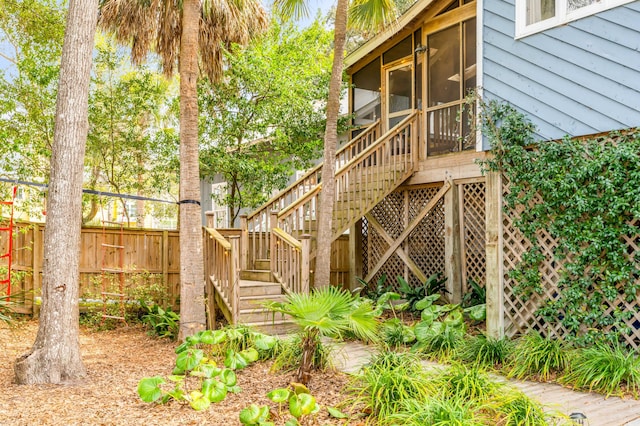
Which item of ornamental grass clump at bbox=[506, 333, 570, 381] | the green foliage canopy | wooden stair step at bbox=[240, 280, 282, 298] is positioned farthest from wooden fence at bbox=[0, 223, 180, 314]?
ornamental grass clump at bbox=[506, 333, 570, 381]

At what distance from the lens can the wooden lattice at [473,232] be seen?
31.0 feet

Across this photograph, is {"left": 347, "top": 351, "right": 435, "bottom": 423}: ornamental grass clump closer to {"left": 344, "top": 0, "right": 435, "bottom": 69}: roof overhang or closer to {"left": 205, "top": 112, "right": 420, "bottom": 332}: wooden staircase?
{"left": 205, "top": 112, "right": 420, "bottom": 332}: wooden staircase

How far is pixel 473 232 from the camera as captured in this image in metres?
9.69

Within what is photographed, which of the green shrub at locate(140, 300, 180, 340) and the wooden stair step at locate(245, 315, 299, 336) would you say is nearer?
the wooden stair step at locate(245, 315, 299, 336)

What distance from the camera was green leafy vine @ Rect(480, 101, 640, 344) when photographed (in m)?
5.75

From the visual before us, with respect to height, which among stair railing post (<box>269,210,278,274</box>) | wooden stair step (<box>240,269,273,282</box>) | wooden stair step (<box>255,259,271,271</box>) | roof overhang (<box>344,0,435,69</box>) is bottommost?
wooden stair step (<box>240,269,273,282</box>)

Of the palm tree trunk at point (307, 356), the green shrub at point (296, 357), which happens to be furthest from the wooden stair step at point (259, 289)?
the palm tree trunk at point (307, 356)

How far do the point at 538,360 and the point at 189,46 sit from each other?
5.75m

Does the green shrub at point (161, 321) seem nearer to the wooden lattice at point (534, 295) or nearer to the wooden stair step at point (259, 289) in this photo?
the wooden stair step at point (259, 289)

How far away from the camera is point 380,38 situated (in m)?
11.3

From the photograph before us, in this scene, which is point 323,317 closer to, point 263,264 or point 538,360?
point 538,360

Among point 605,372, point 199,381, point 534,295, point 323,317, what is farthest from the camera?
point 534,295

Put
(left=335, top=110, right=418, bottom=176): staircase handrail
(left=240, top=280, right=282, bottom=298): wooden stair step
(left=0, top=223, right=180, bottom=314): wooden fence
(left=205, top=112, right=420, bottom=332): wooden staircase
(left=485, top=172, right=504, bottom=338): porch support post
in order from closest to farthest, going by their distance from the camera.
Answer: (left=485, top=172, right=504, bottom=338): porch support post → (left=205, top=112, right=420, bottom=332): wooden staircase → (left=240, top=280, right=282, bottom=298): wooden stair step → (left=0, top=223, right=180, bottom=314): wooden fence → (left=335, top=110, right=418, bottom=176): staircase handrail

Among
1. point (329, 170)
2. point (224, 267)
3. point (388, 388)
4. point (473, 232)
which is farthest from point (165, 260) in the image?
point (388, 388)
